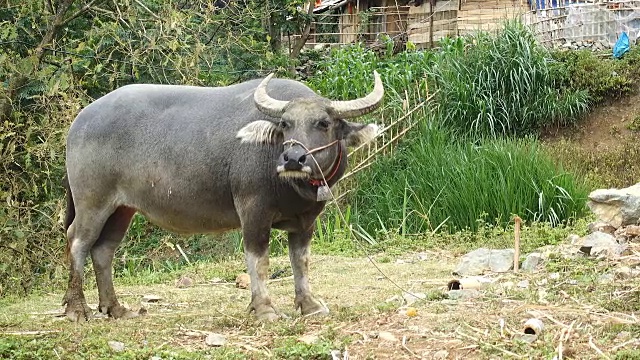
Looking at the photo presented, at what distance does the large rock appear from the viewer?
289 inches

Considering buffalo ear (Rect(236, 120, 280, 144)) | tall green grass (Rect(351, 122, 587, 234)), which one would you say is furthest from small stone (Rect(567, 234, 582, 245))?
buffalo ear (Rect(236, 120, 280, 144))

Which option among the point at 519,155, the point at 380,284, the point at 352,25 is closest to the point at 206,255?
the point at 519,155

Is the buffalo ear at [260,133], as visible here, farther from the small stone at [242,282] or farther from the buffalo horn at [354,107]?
the small stone at [242,282]

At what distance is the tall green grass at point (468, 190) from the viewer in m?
9.98

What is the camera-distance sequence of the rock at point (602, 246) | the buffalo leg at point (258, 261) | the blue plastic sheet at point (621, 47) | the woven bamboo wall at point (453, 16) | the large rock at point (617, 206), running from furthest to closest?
the woven bamboo wall at point (453, 16), the blue plastic sheet at point (621, 47), the large rock at point (617, 206), the rock at point (602, 246), the buffalo leg at point (258, 261)

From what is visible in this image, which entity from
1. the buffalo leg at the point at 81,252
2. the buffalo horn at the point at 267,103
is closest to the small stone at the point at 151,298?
the buffalo leg at the point at 81,252

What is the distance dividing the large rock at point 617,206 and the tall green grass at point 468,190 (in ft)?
6.43

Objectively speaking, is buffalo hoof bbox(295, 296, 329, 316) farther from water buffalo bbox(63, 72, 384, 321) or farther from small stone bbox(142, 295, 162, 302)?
small stone bbox(142, 295, 162, 302)

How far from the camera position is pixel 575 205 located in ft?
33.0

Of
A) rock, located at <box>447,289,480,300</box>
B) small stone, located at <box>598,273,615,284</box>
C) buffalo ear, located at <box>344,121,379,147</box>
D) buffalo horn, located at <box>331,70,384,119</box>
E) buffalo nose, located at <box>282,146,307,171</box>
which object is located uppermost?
buffalo horn, located at <box>331,70,384,119</box>

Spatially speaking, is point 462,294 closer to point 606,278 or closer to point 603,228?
point 606,278

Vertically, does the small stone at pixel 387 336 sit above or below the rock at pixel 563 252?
above

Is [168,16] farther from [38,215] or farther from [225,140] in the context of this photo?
[225,140]

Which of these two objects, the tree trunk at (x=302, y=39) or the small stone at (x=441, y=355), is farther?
the tree trunk at (x=302, y=39)
